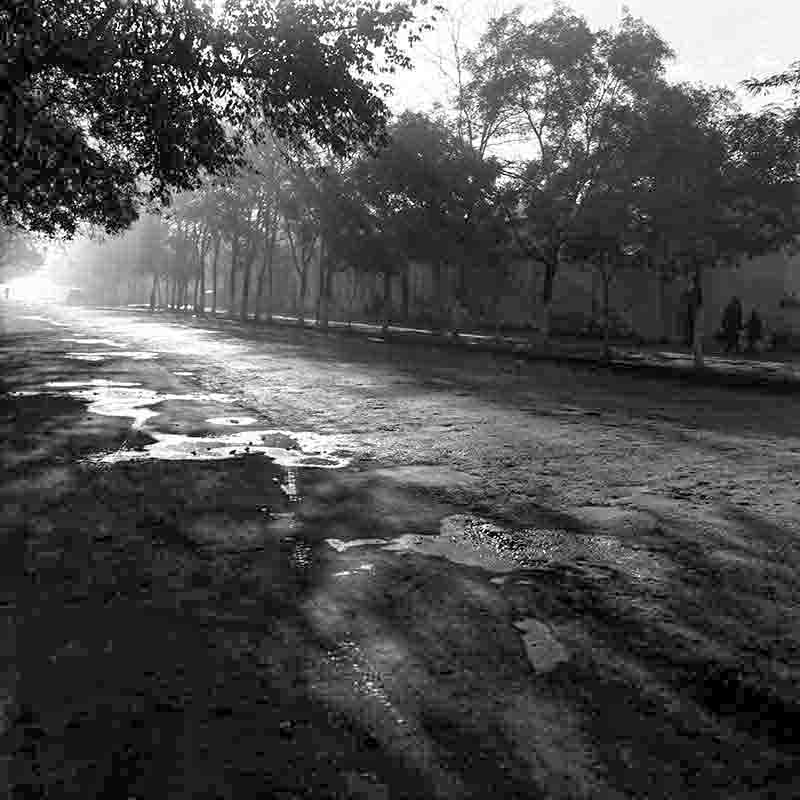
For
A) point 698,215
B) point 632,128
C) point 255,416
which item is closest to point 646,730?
point 255,416

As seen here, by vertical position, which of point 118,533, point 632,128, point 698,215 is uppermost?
point 632,128

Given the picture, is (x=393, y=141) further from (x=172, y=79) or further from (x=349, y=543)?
(x=349, y=543)

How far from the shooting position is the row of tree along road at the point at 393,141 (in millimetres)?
14203

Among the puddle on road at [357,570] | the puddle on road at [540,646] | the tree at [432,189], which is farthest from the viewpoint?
the tree at [432,189]

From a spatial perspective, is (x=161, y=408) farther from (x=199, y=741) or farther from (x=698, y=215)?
(x=698, y=215)

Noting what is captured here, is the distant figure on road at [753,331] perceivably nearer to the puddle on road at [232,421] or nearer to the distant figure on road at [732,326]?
the distant figure on road at [732,326]

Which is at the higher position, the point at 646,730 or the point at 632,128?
the point at 632,128

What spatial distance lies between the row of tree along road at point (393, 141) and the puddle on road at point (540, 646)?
1177 cm

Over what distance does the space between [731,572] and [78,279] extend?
163 m

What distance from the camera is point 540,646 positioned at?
350cm

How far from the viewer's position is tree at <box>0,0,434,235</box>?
13.2 meters

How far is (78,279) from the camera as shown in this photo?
15488 centimetres

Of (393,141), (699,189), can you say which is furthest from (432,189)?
(699,189)

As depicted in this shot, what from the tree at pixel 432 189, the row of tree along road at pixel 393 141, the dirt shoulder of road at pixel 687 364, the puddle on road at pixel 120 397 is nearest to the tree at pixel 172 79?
the row of tree along road at pixel 393 141
